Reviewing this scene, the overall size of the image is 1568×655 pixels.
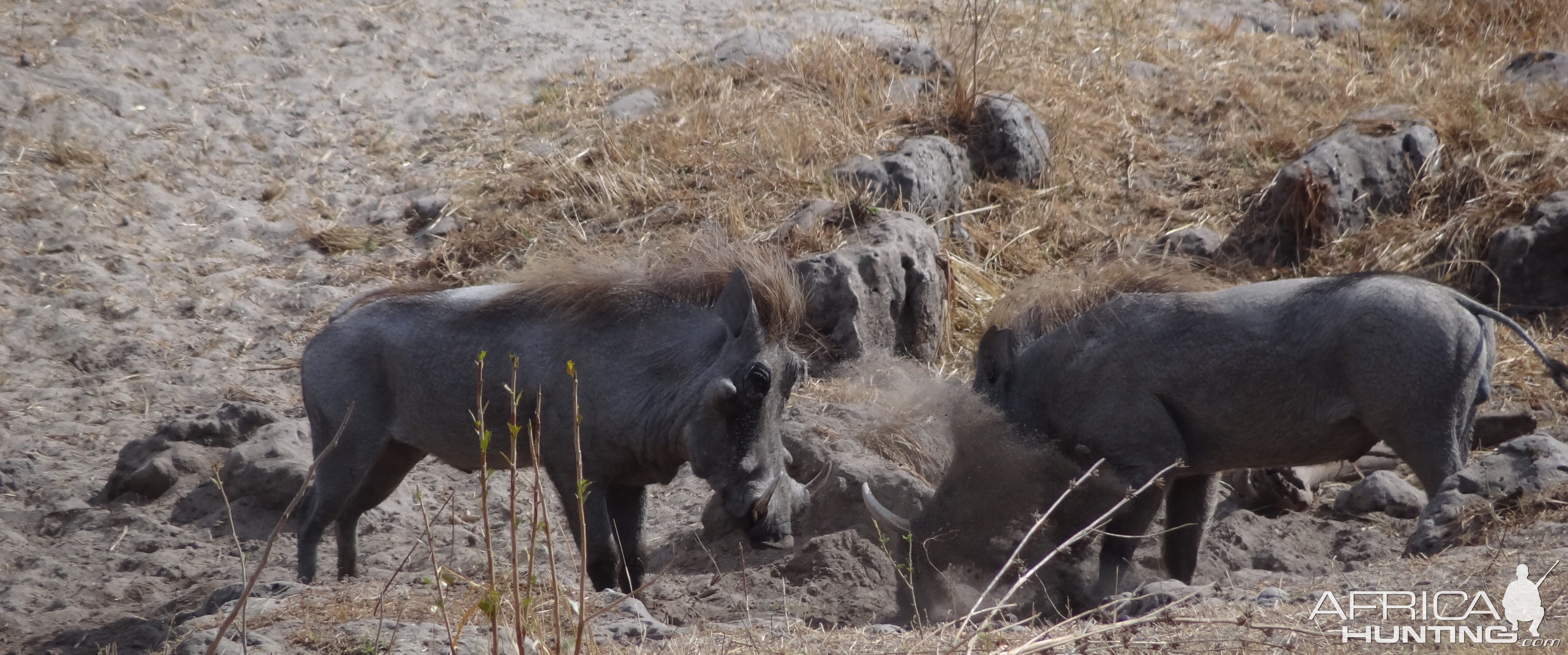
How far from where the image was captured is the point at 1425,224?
814cm

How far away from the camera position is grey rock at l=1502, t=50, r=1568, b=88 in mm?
9562

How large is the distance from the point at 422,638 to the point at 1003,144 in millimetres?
6480

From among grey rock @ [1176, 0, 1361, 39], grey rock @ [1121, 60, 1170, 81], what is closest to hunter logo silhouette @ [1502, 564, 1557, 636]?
grey rock @ [1121, 60, 1170, 81]

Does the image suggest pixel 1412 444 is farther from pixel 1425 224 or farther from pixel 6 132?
pixel 6 132

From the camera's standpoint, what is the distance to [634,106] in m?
9.30

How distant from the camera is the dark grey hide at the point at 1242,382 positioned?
4.45 metres

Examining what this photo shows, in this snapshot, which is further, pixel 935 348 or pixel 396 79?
pixel 396 79

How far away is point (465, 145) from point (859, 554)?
513 centimetres

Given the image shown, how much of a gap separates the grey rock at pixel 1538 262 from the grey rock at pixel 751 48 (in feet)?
15.9

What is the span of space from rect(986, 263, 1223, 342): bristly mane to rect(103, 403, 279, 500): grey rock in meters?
3.33

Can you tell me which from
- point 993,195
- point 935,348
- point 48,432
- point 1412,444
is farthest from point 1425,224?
point 48,432

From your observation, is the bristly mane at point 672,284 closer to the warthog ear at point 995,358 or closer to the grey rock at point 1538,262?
the warthog ear at point 995,358

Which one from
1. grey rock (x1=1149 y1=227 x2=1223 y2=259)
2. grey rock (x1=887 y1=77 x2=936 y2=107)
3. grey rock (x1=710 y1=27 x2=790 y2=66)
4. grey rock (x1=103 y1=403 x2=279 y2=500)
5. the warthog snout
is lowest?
grey rock (x1=103 y1=403 x2=279 y2=500)

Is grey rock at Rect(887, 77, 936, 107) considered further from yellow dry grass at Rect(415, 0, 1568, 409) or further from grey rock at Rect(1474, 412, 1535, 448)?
grey rock at Rect(1474, 412, 1535, 448)
